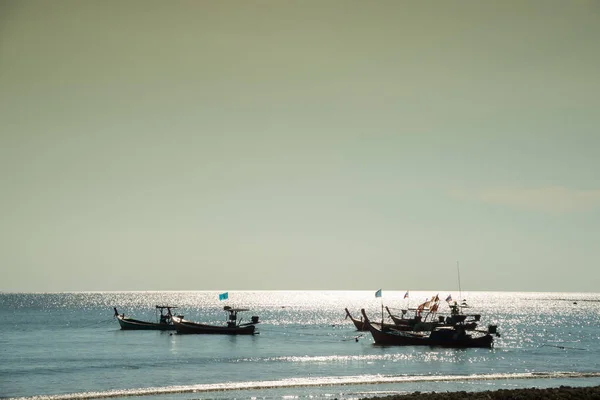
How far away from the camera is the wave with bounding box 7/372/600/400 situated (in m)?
45.2

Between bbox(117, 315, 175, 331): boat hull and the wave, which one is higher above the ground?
bbox(117, 315, 175, 331): boat hull

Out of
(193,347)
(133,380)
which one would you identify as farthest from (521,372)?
(193,347)

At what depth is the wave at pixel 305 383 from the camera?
4516cm

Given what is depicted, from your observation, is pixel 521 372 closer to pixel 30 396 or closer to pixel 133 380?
pixel 133 380

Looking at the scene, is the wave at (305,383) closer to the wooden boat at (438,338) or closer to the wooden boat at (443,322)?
the wooden boat at (438,338)

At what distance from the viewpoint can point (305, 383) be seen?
50.1 m

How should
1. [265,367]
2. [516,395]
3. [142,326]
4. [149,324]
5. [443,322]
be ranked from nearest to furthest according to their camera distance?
[516,395] → [265,367] → [443,322] → [149,324] → [142,326]

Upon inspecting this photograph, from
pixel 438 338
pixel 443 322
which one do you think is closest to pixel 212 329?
pixel 443 322

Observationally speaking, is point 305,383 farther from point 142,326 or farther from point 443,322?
point 142,326

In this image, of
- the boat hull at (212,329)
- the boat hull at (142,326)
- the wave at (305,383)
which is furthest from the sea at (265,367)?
the boat hull at (142,326)

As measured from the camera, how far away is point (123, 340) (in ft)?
302

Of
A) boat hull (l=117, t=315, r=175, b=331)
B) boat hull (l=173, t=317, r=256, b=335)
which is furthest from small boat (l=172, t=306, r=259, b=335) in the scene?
boat hull (l=117, t=315, r=175, b=331)

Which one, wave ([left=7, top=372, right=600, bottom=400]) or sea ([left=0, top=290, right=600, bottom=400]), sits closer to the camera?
wave ([left=7, top=372, right=600, bottom=400])

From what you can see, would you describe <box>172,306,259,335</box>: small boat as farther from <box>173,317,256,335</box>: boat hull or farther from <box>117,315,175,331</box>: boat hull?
<box>117,315,175,331</box>: boat hull
